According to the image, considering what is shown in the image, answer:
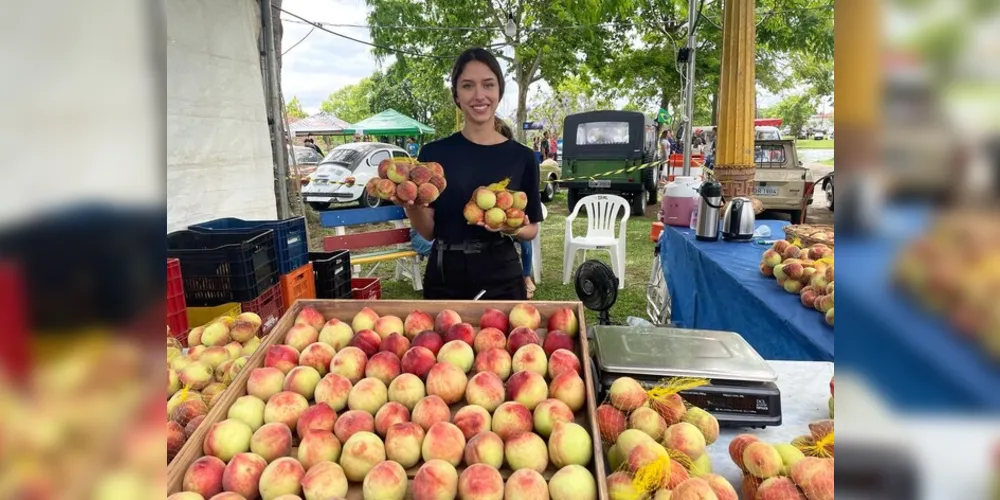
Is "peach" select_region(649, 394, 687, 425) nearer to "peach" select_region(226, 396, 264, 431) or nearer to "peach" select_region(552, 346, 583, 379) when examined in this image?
"peach" select_region(552, 346, 583, 379)

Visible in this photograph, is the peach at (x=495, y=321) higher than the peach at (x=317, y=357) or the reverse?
higher

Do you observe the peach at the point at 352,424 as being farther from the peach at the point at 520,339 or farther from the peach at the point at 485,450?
the peach at the point at 520,339

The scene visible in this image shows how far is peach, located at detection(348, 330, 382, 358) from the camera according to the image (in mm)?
1706

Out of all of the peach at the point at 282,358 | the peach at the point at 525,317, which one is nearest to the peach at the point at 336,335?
the peach at the point at 282,358

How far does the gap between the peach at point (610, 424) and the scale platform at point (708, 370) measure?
0.17 m

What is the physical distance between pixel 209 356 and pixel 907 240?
6.52 feet

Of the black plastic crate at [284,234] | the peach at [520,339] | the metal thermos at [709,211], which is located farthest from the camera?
the metal thermos at [709,211]

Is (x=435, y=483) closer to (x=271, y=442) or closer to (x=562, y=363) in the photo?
(x=271, y=442)

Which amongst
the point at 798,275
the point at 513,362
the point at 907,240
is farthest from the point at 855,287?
the point at 798,275

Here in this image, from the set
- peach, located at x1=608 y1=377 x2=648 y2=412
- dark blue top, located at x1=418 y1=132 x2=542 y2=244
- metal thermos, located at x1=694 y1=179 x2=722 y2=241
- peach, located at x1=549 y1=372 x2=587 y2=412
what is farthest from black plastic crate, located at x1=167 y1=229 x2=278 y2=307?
metal thermos, located at x1=694 y1=179 x2=722 y2=241

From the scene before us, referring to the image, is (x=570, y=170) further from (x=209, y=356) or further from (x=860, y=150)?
(x=860, y=150)

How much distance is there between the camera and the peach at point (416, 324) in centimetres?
182

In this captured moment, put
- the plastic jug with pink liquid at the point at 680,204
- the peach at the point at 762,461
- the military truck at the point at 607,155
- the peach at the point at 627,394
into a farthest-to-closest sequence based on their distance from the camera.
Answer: the military truck at the point at 607,155 → the plastic jug with pink liquid at the point at 680,204 → the peach at the point at 627,394 → the peach at the point at 762,461

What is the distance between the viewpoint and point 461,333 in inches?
67.8
